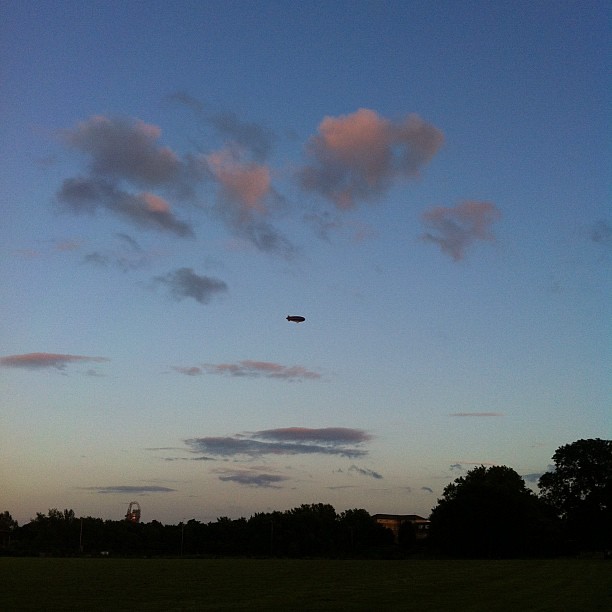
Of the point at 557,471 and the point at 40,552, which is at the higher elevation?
the point at 557,471

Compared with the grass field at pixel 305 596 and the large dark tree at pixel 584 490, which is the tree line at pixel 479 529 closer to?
the large dark tree at pixel 584 490

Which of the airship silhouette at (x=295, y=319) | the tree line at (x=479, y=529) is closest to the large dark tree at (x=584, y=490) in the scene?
the tree line at (x=479, y=529)

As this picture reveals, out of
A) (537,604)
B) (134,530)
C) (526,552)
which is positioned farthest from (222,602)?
(134,530)

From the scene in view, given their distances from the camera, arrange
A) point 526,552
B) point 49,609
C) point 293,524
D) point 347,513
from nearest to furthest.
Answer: point 49,609 < point 526,552 < point 293,524 < point 347,513

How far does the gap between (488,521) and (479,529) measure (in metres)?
2.17

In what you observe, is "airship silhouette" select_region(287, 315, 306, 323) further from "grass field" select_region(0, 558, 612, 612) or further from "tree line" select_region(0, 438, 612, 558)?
"tree line" select_region(0, 438, 612, 558)

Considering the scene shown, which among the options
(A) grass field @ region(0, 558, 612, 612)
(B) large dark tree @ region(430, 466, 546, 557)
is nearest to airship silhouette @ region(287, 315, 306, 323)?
(A) grass field @ region(0, 558, 612, 612)

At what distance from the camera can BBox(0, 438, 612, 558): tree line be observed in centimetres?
13362

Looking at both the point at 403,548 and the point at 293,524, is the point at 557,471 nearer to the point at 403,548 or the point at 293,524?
the point at 403,548

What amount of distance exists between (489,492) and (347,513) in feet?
192

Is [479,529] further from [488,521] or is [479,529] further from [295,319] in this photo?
[295,319]

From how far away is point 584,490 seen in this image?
13712 cm

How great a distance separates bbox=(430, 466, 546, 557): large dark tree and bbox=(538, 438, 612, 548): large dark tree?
4.11 meters

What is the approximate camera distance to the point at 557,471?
460 feet
